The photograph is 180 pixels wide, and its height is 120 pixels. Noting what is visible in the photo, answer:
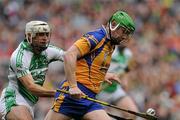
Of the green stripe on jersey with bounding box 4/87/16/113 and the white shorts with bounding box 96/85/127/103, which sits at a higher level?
the green stripe on jersey with bounding box 4/87/16/113

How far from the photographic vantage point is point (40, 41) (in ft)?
36.1

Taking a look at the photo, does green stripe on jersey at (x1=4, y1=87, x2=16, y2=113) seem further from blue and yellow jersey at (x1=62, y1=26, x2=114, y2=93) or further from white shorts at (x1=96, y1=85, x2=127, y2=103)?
white shorts at (x1=96, y1=85, x2=127, y2=103)

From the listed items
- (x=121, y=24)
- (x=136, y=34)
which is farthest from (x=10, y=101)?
(x=136, y=34)

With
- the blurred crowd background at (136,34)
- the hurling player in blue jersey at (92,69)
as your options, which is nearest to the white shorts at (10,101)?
the hurling player in blue jersey at (92,69)

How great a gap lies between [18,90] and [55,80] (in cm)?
696

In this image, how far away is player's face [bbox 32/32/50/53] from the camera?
1100cm

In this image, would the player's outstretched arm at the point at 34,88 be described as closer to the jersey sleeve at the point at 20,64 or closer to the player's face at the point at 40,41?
the jersey sleeve at the point at 20,64

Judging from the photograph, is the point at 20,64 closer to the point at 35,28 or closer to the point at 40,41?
the point at 40,41

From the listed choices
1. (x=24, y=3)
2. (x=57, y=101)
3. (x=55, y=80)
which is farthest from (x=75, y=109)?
(x=24, y=3)

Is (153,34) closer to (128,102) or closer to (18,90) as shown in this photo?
(128,102)

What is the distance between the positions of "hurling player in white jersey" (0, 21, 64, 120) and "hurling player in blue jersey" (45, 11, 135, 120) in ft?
1.48

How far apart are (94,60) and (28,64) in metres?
1.02

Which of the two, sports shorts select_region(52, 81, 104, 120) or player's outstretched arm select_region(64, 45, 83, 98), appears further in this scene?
sports shorts select_region(52, 81, 104, 120)

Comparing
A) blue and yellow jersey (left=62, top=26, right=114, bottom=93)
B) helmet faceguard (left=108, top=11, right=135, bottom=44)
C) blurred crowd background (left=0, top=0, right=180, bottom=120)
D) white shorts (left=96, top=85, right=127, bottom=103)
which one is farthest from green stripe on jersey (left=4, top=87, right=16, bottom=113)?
blurred crowd background (left=0, top=0, right=180, bottom=120)
